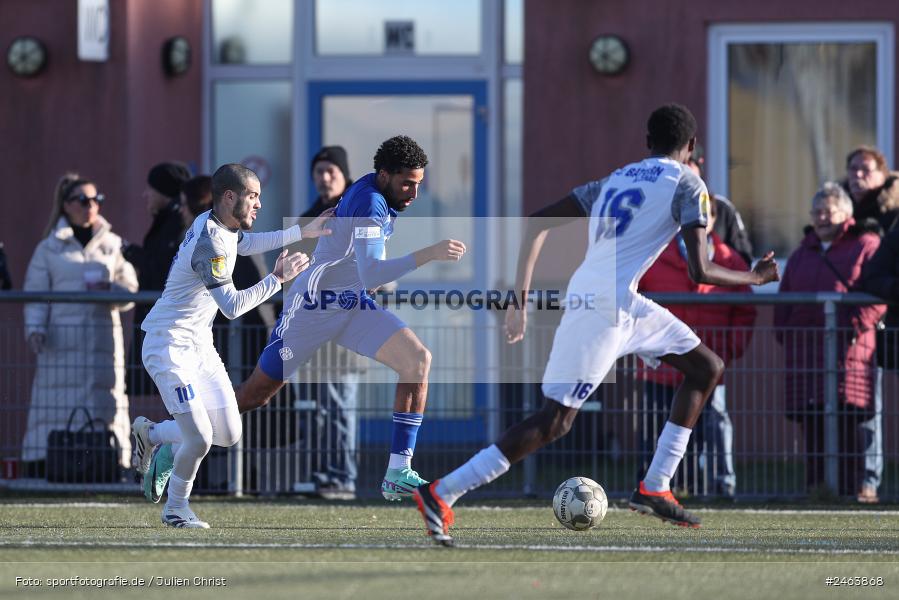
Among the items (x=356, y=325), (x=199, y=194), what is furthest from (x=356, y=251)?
(x=199, y=194)

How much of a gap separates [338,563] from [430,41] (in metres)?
8.48

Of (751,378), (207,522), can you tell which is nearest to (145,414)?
(207,522)

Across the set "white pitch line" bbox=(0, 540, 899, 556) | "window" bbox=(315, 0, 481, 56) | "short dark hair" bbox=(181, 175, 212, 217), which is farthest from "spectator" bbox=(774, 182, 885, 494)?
"window" bbox=(315, 0, 481, 56)

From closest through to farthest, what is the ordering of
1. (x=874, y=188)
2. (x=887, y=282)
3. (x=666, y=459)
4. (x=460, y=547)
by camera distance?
(x=460, y=547) < (x=666, y=459) < (x=887, y=282) < (x=874, y=188)

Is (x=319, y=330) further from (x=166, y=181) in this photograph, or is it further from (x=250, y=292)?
(x=166, y=181)

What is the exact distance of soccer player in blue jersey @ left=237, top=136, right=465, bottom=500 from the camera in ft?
28.6

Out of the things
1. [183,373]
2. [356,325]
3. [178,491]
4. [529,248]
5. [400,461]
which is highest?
[529,248]

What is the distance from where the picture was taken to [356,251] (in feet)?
27.7

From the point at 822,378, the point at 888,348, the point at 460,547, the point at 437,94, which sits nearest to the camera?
the point at 460,547

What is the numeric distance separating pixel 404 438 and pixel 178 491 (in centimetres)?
119

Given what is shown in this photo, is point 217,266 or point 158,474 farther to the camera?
point 158,474

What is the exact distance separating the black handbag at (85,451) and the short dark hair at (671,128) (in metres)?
4.09

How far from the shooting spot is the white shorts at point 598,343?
27.0ft

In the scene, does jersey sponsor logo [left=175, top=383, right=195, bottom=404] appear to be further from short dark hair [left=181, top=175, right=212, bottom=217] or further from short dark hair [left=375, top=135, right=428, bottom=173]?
short dark hair [left=181, top=175, right=212, bottom=217]
